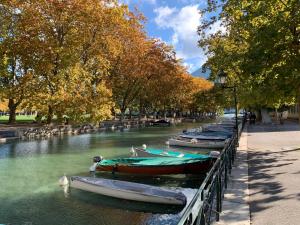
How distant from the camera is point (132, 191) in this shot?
502 inches

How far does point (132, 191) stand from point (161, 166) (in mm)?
3964

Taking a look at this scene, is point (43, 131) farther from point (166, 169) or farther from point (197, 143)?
point (166, 169)

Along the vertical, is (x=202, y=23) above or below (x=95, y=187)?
above

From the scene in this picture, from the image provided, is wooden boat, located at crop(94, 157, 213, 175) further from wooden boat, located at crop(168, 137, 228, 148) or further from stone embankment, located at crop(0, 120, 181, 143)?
stone embankment, located at crop(0, 120, 181, 143)

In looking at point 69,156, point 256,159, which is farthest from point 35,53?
point 256,159

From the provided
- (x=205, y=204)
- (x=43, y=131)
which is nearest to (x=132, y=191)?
(x=205, y=204)

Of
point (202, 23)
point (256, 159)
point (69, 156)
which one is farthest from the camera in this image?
point (202, 23)

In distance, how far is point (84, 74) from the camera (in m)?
46.1

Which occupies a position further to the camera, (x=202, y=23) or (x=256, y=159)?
(x=202, y=23)

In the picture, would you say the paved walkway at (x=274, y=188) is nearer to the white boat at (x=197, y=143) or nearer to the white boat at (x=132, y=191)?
the white boat at (x=132, y=191)

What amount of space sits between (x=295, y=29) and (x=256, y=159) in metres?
6.08

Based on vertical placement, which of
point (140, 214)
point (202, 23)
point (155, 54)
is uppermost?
point (155, 54)

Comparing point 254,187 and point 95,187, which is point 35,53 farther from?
point 254,187

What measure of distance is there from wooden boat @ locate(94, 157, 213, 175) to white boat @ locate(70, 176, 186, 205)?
3091 millimetres
